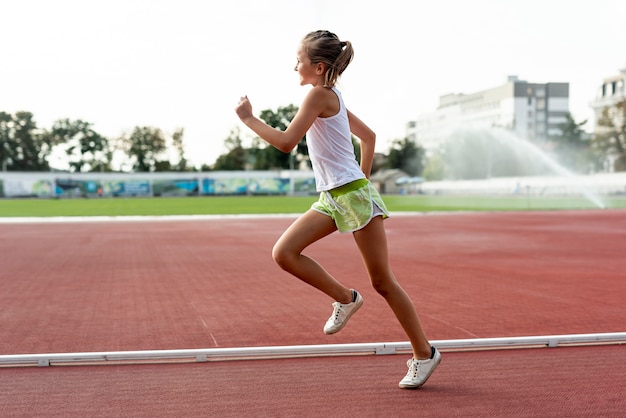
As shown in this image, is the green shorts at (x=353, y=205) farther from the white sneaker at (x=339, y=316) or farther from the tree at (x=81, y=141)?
the tree at (x=81, y=141)

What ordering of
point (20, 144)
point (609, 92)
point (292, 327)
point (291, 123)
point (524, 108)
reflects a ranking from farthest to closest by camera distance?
1. point (524, 108)
2. point (20, 144)
3. point (609, 92)
4. point (292, 327)
5. point (291, 123)

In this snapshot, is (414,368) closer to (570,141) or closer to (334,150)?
(334,150)

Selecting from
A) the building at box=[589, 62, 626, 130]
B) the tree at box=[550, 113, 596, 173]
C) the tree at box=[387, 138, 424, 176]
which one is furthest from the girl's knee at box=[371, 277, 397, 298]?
the tree at box=[387, 138, 424, 176]

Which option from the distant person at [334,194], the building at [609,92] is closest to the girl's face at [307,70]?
the distant person at [334,194]

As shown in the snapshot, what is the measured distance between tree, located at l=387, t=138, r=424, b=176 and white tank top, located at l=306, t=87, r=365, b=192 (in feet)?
488

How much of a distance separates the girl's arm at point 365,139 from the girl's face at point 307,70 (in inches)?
17.4

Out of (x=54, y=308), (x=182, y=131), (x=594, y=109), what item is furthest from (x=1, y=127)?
(x=54, y=308)

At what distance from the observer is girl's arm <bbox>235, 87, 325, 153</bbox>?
4180 mm

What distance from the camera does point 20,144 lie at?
418ft

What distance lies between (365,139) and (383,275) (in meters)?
0.96

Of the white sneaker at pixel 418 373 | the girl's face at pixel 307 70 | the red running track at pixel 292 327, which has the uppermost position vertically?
the girl's face at pixel 307 70

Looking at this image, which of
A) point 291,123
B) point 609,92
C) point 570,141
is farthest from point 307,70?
point 609,92

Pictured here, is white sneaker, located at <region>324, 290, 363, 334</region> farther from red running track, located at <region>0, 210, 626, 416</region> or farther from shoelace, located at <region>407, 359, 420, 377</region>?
shoelace, located at <region>407, 359, 420, 377</region>

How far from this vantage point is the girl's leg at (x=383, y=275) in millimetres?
4527
